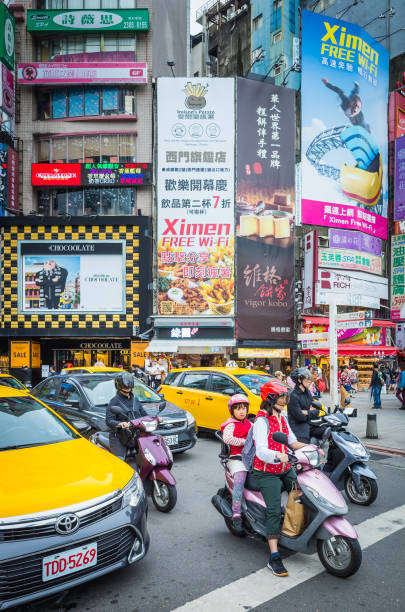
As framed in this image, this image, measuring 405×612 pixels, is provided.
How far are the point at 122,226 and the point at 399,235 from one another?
17.5 meters

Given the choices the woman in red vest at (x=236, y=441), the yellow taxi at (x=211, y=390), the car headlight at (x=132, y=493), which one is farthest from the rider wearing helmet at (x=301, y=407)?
the yellow taxi at (x=211, y=390)

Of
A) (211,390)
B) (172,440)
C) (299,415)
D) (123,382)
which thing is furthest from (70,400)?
(299,415)

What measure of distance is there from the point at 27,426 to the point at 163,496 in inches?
80.0

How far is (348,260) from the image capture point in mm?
27875

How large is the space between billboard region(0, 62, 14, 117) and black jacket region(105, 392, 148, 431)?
22871mm

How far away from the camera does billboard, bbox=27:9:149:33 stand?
25.7 m

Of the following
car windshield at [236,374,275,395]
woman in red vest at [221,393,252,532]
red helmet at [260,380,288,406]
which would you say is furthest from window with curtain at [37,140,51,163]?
red helmet at [260,380,288,406]

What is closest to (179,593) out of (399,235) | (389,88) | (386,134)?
(399,235)

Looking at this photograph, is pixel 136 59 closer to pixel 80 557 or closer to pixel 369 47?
pixel 369 47

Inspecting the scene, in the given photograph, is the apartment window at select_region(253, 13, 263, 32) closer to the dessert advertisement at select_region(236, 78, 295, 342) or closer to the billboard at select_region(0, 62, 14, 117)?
the dessert advertisement at select_region(236, 78, 295, 342)

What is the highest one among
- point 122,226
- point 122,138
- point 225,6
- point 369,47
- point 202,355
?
point 225,6

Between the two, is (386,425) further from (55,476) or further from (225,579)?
(55,476)

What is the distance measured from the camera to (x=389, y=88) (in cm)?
3353

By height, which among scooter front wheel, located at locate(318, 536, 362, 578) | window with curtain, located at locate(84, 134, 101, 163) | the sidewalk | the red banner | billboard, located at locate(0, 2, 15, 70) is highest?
billboard, located at locate(0, 2, 15, 70)
